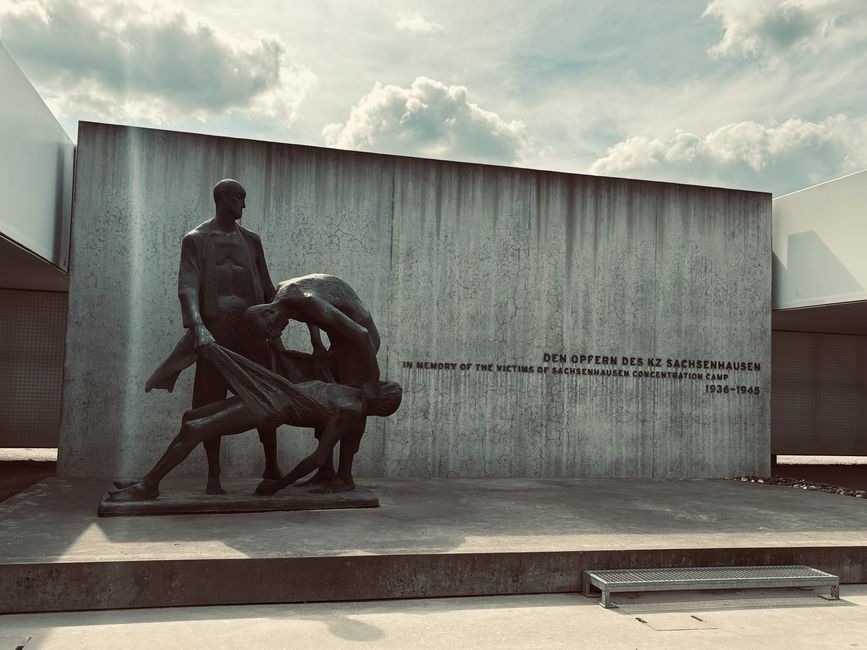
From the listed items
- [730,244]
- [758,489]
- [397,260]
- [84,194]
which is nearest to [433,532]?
[397,260]

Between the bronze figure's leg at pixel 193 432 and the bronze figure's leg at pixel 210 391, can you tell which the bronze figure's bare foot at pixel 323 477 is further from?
the bronze figure's leg at pixel 193 432

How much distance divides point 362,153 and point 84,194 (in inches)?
113

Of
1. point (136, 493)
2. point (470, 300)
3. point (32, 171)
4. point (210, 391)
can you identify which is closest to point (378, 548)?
point (136, 493)

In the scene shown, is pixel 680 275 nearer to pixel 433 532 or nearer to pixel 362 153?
pixel 362 153

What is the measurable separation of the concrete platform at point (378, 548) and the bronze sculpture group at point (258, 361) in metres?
0.50

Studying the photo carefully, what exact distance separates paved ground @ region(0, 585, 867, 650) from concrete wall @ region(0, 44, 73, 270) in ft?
11.8

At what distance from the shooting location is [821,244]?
8625 millimetres

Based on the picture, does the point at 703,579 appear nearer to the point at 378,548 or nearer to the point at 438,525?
the point at 438,525

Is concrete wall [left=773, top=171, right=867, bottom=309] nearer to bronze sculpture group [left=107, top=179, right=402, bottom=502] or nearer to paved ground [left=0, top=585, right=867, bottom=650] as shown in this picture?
paved ground [left=0, top=585, right=867, bottom=650]

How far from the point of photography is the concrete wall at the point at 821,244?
8.11 meters

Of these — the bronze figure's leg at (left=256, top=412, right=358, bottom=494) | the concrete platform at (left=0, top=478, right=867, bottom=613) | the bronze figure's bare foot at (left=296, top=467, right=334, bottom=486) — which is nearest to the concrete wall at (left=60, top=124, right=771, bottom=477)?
the concrete platform at (left=0, top=478, right=867, bottom=613)

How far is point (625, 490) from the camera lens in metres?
7.13

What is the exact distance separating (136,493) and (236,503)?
0.67 meters

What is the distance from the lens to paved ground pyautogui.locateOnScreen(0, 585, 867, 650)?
10.4 feet
